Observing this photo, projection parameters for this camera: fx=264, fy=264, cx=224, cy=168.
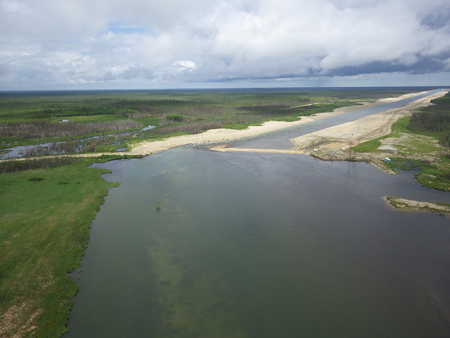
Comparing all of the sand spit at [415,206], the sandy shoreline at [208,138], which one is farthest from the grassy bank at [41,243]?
the sand spit at [415,206]

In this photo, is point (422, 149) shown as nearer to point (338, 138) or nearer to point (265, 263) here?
point (338, 138)

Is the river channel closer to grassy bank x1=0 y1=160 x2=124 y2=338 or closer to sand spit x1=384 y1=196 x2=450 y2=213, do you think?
A: sand spit x1=384 y1=196 x2=450 y2=213

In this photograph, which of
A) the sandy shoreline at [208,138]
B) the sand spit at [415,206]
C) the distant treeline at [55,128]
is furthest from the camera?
the distant treeline at [55,128]

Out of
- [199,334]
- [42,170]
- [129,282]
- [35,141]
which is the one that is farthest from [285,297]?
[35,141]

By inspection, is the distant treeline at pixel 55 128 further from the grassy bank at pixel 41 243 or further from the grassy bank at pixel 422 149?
the grassy bank at pixel 422 149

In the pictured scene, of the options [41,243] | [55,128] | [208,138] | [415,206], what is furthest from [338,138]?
[55,128]

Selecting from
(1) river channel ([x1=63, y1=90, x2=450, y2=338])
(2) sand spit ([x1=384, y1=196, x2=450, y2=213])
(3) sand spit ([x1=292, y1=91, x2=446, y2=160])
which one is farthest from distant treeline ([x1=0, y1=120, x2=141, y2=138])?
(2) sand spit ([x1=384, y1=196, x2=450, y2=213])
